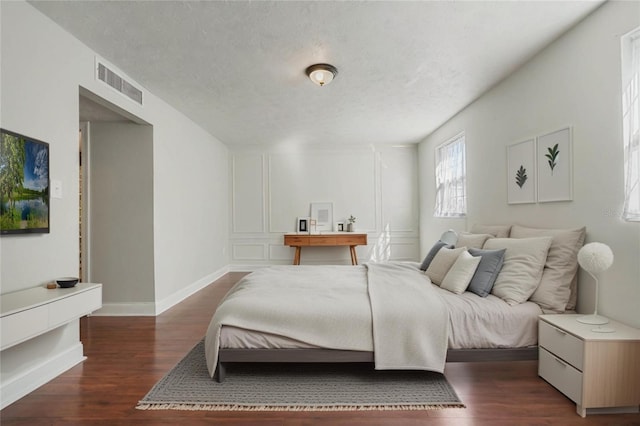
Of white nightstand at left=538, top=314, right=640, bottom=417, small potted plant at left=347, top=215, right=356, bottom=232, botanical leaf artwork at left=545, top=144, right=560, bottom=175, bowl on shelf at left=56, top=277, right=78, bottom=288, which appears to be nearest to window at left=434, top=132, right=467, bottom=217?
small potted plant at left=347, top=215, right=356, bottom=232

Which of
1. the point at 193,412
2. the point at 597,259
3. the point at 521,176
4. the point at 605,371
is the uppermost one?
Result: the point at 521,176

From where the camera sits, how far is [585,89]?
100 inches

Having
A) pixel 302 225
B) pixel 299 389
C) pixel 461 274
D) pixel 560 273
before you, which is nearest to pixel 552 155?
pixel 560 273

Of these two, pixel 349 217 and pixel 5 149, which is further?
pixel 349 217

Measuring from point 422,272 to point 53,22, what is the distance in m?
3.74

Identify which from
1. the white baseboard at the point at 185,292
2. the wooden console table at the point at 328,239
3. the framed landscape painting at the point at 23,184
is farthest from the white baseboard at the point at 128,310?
the wooden console table at the point at 328,239

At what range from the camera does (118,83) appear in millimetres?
3312

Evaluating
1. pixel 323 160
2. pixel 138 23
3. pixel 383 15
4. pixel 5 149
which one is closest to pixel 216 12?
pixel 138 23

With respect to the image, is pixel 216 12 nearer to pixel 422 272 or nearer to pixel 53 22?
pixel 53 22

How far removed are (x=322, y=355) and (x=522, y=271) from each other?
1596mm

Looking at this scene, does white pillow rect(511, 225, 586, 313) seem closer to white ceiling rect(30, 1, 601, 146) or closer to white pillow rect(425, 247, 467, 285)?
white pillow rect(425, 247, 467, 285)

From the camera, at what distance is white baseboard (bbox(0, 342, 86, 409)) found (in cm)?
214

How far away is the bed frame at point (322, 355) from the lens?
90.0 inches

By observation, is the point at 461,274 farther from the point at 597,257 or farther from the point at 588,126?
the point at 588,126
